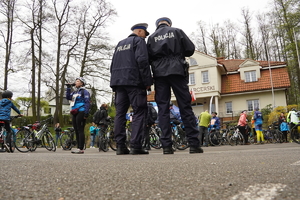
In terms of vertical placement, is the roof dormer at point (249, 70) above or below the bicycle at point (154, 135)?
above

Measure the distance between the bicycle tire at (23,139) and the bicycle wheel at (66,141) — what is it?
3.12 metres

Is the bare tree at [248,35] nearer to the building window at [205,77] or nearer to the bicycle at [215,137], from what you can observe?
the building window at [205,77]

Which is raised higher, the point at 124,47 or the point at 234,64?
the point at 234,64

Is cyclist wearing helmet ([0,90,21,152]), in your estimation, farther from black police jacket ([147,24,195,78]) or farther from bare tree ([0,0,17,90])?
bare tree ([0,0,17,90])

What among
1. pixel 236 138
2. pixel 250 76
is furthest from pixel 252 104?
pixel 236 138

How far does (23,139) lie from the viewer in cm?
1041

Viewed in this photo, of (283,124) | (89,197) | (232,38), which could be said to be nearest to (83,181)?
(89,197)

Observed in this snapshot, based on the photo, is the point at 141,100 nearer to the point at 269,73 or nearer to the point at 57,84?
the point at 57,84

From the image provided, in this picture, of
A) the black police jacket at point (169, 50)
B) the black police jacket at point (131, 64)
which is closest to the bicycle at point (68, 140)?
the black police jacket at point (131, 64)

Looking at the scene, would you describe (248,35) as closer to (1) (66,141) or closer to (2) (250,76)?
(2) (250,76)

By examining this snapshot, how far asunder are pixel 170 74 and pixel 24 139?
7.17m

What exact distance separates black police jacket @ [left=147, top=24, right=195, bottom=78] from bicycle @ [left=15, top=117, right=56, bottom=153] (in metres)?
6.75

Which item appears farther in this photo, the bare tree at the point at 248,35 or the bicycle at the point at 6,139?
the bare tree at the point at 248,35

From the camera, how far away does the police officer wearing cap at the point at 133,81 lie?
17.3ft
